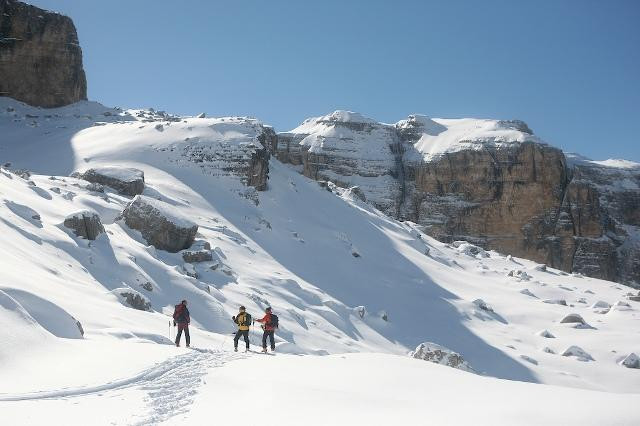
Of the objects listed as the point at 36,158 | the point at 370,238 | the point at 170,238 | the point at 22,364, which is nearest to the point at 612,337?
the point at 370,238

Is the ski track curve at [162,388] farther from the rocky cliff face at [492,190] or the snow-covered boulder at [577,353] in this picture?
the rocky cliff face at [492,190]

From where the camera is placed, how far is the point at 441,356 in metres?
19.8

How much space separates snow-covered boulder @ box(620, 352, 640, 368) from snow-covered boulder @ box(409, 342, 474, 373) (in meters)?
8.68

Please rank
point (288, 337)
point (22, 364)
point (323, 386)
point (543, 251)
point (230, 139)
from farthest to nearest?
1. point (543, 251)
2. point (230, 139)
3. point (288, 337)
4. point (323, 386)
5. point (22, 364)

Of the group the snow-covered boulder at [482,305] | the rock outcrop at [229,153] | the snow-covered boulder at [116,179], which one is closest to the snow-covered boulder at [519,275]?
the snow-covered boulder at [482,305]

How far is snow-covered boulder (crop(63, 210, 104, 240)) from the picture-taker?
1919 centimetres

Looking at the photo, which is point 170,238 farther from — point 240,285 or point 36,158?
point 36,158

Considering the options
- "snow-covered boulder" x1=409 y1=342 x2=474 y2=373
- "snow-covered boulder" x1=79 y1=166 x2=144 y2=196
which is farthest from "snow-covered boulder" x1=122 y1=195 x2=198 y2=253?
"snow-covered boulder" x1=409 y1=342 x2=474 y2=373

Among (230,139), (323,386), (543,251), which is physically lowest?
(543,251)

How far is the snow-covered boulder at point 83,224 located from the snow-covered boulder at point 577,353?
1961cm

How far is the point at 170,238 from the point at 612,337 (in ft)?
66.8

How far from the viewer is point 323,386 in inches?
338

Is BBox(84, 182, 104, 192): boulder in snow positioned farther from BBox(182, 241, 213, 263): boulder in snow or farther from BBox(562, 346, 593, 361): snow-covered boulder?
BBox(562, 346, 593, 361): snow-covered boulder

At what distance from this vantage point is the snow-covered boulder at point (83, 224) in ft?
63.0
